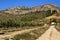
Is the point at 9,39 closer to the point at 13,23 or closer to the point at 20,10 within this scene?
the point at 13,23

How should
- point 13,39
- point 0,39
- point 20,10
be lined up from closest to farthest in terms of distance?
point 13,39
point 0,39
point 20,10

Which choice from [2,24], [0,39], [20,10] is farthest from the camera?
[20,10]

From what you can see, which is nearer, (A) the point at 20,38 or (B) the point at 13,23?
(A) the point at 20,38

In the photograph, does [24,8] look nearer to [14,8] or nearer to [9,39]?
[14,8]

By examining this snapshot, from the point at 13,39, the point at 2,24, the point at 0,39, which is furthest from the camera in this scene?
the point at 2,24

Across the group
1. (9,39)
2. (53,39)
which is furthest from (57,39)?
(9,39)

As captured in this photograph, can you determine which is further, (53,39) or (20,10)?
(20,10)

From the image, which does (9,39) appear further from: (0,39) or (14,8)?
(14,8)

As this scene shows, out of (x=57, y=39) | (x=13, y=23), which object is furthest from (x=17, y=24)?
(x=57, y=39)

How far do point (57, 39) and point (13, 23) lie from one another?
68.6 ft

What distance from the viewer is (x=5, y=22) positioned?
50.8m

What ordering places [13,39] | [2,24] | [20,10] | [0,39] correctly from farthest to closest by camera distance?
[20,10]
[2,24]
[0,39]
[13,39]

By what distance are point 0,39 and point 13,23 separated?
2084 centimetres

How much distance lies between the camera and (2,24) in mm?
50156
